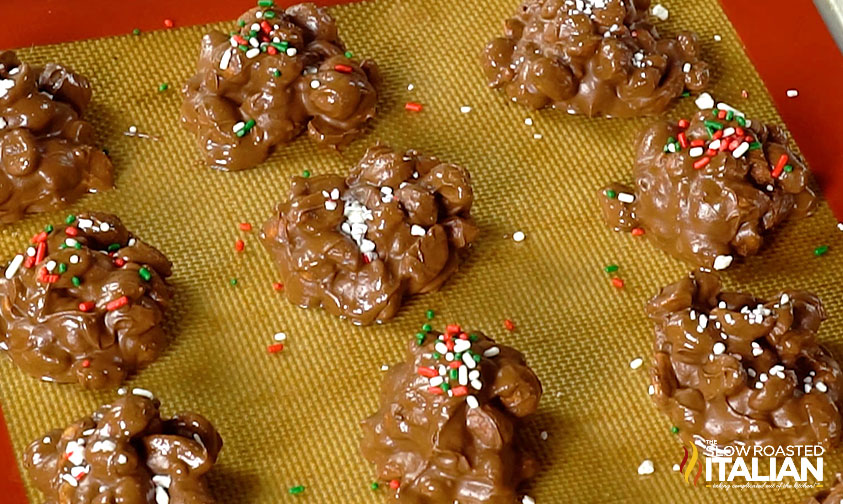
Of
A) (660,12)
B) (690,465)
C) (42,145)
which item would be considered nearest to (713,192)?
(690,465)

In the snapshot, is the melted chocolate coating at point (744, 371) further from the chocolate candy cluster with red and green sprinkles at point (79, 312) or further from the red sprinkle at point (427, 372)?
the chocolate candy cluster with red and green sprinkles at point (79, 312)

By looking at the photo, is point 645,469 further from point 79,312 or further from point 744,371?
point 79,312

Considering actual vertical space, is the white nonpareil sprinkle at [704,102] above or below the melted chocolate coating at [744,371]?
above

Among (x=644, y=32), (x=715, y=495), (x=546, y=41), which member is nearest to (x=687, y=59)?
(x=644, y=32)

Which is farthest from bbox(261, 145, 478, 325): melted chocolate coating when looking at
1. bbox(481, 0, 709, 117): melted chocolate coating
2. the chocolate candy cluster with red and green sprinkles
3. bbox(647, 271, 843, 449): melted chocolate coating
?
bbox(647, 271, 843, 449): melted chocolate coating

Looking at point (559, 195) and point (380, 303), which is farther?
point (559, 195)

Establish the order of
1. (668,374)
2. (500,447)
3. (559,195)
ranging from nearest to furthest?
1. (500,447)
2. (668,374)
3. (559,195)

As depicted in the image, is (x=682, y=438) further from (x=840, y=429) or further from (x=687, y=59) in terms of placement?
(x=687, y=59)

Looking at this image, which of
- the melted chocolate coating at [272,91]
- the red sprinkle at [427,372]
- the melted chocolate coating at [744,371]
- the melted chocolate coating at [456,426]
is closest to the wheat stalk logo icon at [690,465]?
the melted chocolate coating at [744,371]
